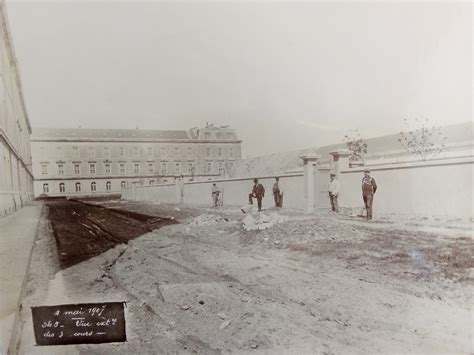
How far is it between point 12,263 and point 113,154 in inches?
33.5

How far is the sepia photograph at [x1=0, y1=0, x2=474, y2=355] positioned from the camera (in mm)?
1862

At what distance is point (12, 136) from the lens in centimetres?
229

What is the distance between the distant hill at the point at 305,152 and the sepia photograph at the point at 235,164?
0.7 inches

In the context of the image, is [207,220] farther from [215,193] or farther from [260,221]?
[260,221]

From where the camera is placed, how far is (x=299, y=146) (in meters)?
2.16

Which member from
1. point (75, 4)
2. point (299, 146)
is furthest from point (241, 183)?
point (75, 4)

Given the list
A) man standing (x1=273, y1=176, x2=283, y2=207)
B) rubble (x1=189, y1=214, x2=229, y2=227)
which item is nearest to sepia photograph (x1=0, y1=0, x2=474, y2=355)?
rubble (x1=189, y1=214, x2=229, y2=227)

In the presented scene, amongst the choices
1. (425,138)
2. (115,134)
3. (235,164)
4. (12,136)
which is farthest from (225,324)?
(12,136)

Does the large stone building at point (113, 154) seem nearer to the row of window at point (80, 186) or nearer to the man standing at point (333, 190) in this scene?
the row of window at point (80, 186)

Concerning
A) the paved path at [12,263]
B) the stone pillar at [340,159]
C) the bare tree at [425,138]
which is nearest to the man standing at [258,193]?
the stone pillar at [340,159]

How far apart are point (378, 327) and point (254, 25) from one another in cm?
190

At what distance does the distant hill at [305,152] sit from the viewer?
6.64ft

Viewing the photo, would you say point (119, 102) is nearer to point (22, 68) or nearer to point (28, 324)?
point (22, 68)

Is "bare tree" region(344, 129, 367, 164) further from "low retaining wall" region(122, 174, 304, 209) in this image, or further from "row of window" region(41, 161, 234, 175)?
"row of window" region(41, 161, 234, 175)
